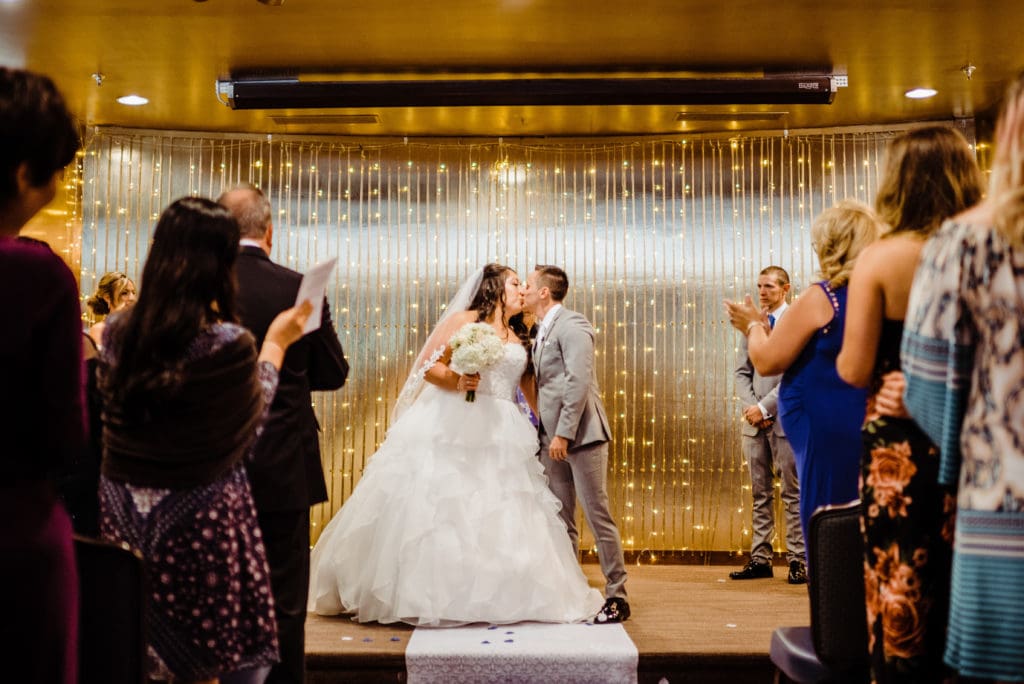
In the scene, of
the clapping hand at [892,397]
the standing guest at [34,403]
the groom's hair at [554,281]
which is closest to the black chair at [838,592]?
the clapping hand at [892,397]

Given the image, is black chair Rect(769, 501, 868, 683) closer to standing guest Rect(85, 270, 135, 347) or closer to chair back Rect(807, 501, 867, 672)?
chair back Rect(807, 501, 867, 672)

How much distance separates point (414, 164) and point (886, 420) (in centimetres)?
549

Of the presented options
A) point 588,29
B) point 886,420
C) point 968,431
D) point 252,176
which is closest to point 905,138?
point 886,420

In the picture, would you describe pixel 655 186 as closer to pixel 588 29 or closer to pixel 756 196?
pixel 756 196

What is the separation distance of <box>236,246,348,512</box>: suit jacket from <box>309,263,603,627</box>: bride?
1.55 metres

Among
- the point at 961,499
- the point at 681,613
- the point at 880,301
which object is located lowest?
the point at 681,613

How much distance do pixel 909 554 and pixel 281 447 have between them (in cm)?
181

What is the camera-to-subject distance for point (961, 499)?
1671mm

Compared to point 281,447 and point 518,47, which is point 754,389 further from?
point 281,447

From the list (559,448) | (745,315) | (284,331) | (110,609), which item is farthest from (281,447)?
(559,448)

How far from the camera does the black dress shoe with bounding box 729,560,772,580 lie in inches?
232

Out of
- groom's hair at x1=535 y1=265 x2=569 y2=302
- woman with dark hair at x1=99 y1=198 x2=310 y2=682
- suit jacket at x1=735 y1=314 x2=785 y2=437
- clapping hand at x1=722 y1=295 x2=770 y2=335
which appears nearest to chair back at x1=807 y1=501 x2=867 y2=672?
clapping hand at x1=722 y1=295 x2=770 y2=335

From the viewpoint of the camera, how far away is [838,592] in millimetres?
2279

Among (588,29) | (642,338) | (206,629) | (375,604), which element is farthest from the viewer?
(642,338)
